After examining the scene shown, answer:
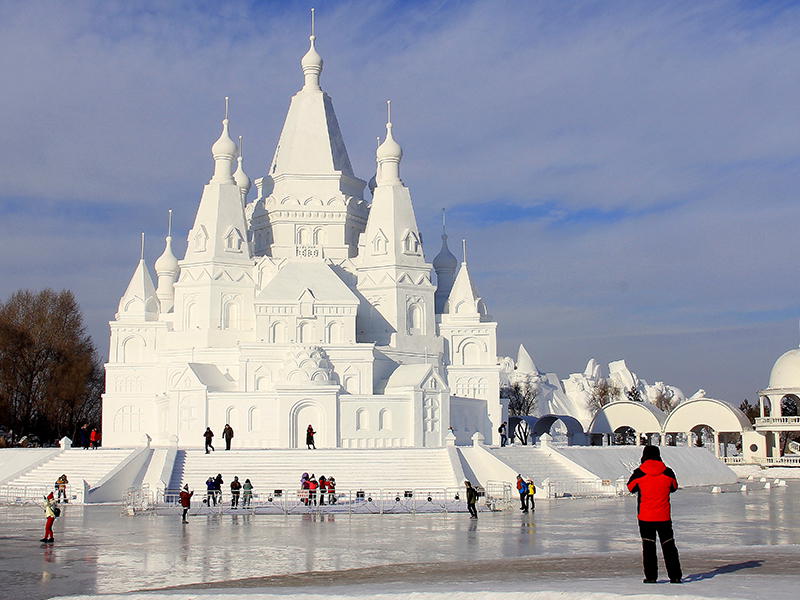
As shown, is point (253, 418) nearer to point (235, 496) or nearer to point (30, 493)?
point (30, 493)

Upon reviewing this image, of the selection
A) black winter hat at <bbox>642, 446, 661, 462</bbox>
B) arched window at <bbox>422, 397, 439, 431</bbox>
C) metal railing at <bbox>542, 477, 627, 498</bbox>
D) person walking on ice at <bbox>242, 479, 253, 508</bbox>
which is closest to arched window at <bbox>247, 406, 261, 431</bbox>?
arched window at <bbox>422, 397, 439, 431</bbox>

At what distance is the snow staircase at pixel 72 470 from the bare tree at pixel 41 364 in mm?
23040

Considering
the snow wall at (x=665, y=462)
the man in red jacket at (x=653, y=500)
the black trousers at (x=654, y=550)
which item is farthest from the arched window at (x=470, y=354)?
the black trousers at (x=654, y=550)

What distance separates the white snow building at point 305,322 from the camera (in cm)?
4394

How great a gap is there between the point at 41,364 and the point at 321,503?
36589 millimetres

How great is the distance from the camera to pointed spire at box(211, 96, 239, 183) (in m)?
51.8

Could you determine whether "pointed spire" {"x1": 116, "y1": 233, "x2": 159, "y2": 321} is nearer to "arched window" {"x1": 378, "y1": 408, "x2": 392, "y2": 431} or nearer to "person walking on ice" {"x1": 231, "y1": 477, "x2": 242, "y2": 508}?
"arched window" {"x1": 378, "y1": 408, "x2": 392, "y2": 431}

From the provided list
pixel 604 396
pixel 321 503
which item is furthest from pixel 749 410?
pixel 321 503

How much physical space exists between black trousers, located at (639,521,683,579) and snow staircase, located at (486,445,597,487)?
78.9 feet

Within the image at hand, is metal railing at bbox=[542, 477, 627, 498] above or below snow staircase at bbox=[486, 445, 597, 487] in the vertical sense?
below

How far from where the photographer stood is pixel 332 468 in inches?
1318

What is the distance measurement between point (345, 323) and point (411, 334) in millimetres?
4724

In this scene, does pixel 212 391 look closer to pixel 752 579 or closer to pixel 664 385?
pixel 752 579

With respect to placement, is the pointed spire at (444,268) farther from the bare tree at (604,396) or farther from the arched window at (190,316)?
the bare tree at (604,396)
